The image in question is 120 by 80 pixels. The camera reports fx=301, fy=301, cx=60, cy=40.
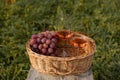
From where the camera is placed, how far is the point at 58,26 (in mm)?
3805

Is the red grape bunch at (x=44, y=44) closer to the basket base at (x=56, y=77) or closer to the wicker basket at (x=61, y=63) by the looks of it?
the wicker basket at (x=61, y=63)

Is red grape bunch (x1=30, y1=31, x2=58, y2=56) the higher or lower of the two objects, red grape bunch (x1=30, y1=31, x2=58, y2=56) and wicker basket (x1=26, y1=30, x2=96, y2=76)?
the higher

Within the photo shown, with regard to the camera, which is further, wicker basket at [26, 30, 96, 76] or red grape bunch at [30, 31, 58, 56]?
red grape bunch at [30, 31, 58, 56]

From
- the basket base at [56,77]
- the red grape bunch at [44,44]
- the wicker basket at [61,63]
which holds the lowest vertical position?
the basket base at [56,77]

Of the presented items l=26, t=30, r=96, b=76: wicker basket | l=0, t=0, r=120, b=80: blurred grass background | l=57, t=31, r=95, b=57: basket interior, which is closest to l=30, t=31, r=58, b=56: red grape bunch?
l=26, t=30, r=96, b=76: wicker basket

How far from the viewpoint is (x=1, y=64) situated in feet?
10.5

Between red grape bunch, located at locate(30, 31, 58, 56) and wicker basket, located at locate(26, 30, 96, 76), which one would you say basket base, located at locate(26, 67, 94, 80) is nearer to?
wicker basket, located at locate(26, 30, 96, 76)

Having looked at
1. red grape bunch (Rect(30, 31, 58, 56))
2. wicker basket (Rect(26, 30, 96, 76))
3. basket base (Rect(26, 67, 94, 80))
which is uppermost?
red grape bunch (Rect(30, 31, 58, 56))

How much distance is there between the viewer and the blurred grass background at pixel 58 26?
3.19 m

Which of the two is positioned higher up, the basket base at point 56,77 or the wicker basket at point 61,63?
the wicker basket at point 61,63

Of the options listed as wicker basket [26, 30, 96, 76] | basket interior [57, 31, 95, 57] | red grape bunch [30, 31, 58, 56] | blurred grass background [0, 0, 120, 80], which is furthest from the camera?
blurred grass background [0, 0, 120, 80]

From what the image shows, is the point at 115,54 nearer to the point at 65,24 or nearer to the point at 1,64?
the point at 65,24

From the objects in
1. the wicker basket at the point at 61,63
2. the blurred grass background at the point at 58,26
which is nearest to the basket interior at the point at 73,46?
the wicker basket at the point at 61,63

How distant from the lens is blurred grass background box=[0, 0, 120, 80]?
10.5ft
